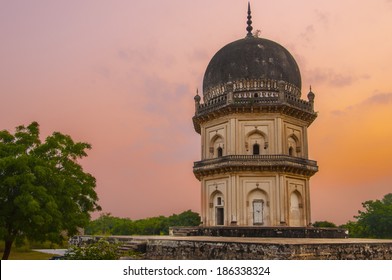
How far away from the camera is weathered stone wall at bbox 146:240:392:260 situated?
13067mm

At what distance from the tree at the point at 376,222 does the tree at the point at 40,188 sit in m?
28.7

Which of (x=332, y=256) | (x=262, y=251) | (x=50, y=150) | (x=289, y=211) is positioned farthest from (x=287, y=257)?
(x=289, y=211)

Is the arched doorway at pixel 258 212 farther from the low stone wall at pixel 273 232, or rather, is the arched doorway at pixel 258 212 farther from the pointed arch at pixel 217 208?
the low stone wall at pixel 273 232

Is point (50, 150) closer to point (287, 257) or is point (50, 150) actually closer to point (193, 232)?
point (193, 232)

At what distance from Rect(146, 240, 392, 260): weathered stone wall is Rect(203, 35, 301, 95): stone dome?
562 inches

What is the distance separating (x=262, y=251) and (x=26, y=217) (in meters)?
9.76

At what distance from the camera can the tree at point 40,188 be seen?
17172mm

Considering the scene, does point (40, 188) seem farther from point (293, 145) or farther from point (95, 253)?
point (293, 145)

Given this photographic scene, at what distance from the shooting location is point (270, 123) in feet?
90.8

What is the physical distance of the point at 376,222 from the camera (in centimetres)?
4016

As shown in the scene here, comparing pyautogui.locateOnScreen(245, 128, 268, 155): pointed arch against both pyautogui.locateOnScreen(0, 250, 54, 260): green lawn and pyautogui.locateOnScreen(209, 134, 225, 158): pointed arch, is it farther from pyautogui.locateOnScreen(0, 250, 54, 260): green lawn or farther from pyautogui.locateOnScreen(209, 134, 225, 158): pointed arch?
pyautogui.locateOnScreen(0, 250, 54, 260): green lawn

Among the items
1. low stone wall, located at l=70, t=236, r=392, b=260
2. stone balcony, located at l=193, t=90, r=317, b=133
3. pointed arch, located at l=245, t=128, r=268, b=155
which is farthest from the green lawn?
pointed arch, located at l=245, t=128, r=268, b=155

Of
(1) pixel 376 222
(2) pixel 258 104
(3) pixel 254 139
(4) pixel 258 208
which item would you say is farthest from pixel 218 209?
(1) pixel 376 222

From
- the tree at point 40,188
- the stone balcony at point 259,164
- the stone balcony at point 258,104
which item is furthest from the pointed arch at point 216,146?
the tree at point 40,188
